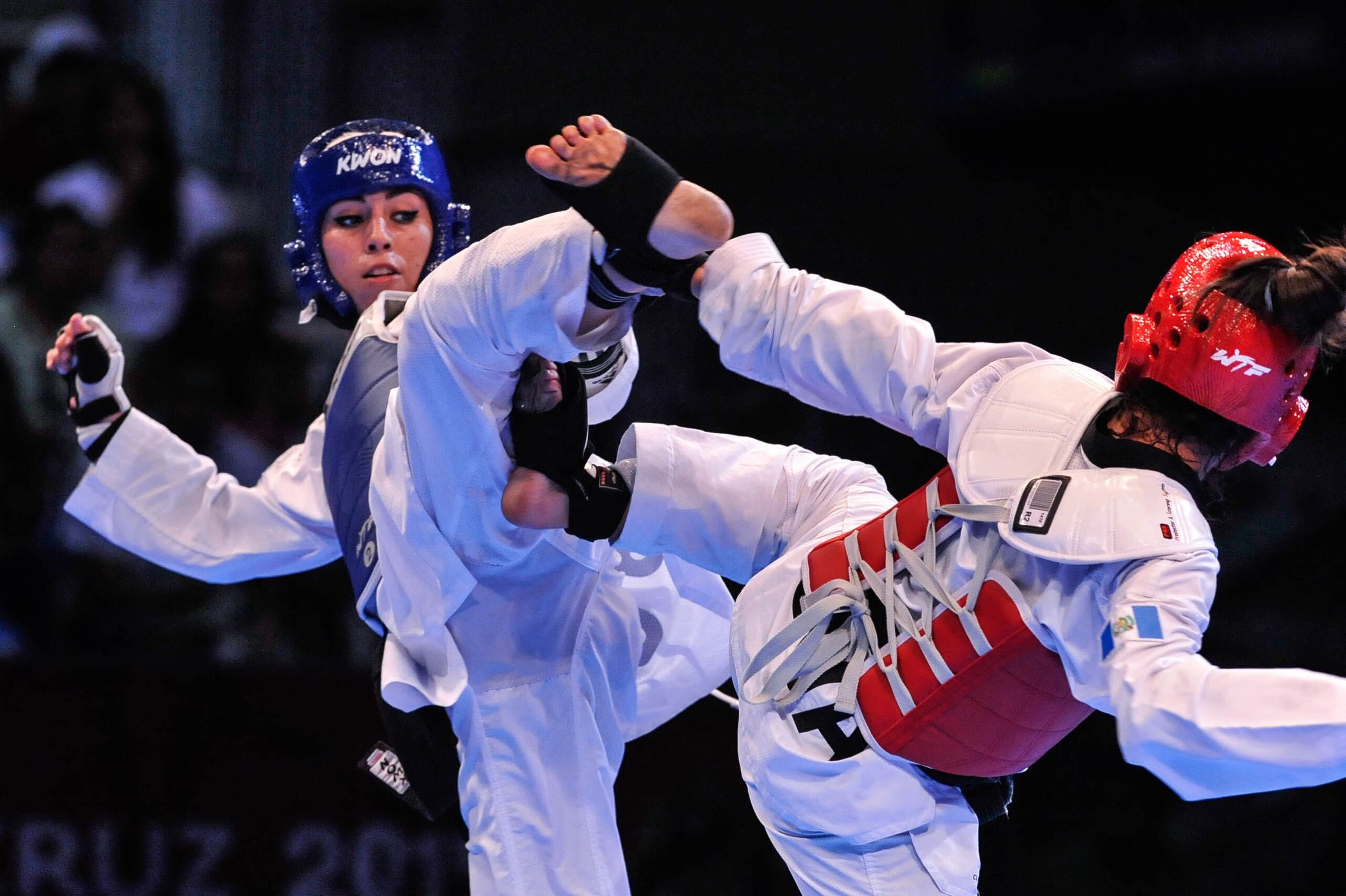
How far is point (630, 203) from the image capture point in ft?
6.47

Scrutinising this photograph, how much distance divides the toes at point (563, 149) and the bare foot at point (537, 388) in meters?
0.39

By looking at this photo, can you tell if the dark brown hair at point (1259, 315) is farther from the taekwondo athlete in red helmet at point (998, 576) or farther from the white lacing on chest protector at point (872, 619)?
the white lacing on chest protector at point (872, 619)

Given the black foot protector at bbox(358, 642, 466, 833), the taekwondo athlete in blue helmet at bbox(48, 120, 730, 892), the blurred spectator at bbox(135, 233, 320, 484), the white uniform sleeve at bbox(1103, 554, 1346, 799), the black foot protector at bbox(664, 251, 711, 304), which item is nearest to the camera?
the white uniform sleeve at bbox(1103, 554, 1346, 799)

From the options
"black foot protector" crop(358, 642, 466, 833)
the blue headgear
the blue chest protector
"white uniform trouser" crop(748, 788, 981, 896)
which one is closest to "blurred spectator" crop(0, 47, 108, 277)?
the blue headgear

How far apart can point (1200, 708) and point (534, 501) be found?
43.7 inches

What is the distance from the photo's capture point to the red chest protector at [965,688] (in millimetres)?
1978

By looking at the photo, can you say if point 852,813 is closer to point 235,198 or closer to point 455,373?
point 455,373

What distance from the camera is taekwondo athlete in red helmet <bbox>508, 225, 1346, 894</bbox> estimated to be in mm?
1732

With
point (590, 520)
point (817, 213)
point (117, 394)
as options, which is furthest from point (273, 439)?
point (590, 520)

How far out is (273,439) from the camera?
4.68m

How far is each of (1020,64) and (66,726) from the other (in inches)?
152

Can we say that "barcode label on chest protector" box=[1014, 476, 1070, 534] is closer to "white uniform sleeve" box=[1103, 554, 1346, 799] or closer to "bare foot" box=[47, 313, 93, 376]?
"white uniform sleeve" box=[1103, 554, 1346, 799]

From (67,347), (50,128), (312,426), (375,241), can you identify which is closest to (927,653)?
(375,241)

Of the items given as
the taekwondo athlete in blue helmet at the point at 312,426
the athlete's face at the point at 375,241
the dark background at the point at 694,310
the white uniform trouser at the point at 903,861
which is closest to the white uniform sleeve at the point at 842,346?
the white uniform trouser at the point at 903,861
